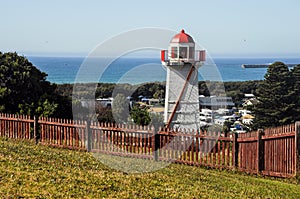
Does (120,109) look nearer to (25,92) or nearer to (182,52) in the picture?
(182,52)

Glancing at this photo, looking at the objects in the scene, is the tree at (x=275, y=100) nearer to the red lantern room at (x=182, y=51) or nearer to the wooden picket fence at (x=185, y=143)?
the red lantern room at (x=182, y=51)

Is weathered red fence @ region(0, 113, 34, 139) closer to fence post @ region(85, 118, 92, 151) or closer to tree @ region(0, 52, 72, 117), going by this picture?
tree @ region(0, 52, 72, 117)

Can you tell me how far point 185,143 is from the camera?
13797 mm

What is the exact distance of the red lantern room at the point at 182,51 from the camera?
2216 centimetres

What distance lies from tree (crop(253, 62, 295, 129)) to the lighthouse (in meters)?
22.0

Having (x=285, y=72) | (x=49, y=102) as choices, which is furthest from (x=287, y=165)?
(x=285, y=72)

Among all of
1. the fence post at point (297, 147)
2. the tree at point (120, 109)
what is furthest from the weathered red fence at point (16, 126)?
the fence post at point (297, 147)

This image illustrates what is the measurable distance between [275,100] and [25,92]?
102 feet

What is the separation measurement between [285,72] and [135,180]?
44841 mm

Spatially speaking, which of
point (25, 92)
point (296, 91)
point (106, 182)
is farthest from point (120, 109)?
point (296, 91)

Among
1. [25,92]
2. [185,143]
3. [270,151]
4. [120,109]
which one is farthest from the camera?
[120,109]

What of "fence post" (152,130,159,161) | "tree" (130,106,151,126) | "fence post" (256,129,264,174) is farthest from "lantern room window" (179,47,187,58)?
"fence post" (256,129,264,174)

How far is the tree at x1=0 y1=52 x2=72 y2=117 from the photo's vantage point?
19.3m

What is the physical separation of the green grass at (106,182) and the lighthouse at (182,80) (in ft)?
34.6
